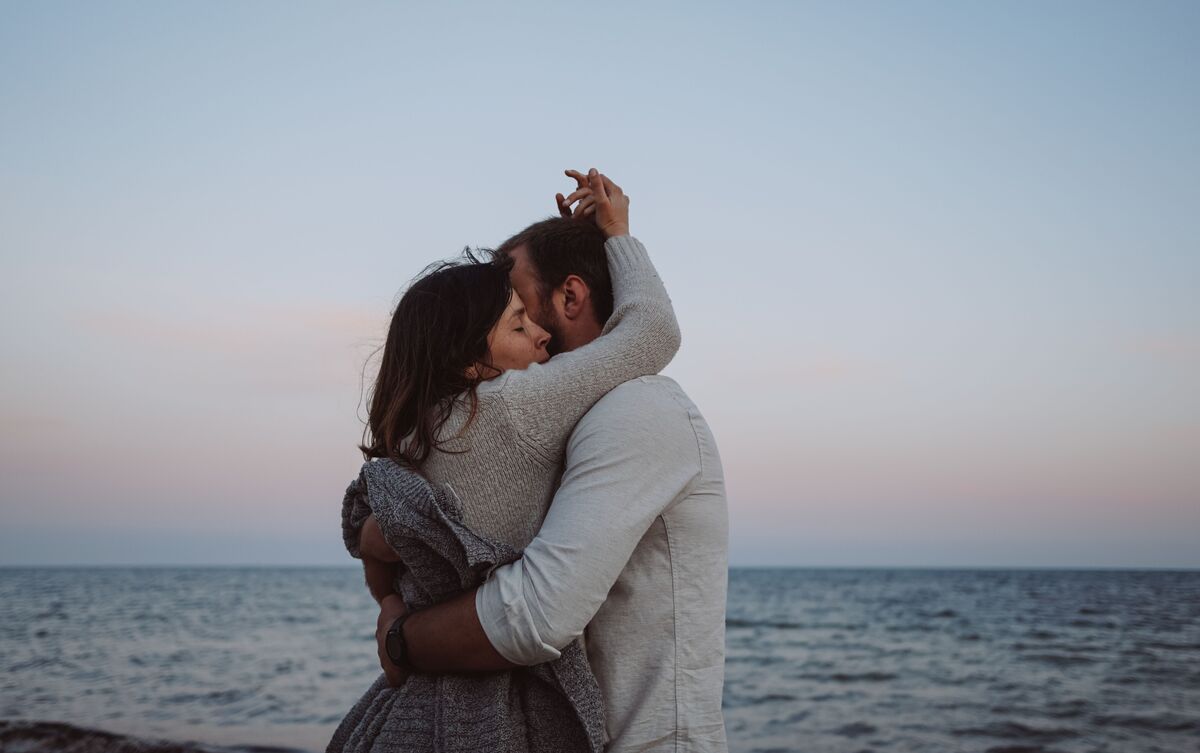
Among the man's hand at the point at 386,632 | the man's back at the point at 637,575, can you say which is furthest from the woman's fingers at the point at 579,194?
the man's hand at the point at 386,632

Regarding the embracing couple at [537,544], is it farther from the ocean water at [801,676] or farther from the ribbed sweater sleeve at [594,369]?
the ocean water at [801,676]

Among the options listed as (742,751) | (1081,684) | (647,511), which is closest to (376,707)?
(647,511)

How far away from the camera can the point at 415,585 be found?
1938 millimetres

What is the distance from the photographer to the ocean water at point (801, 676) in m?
11.1

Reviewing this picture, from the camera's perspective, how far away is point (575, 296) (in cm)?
236

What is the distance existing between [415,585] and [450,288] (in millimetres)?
641

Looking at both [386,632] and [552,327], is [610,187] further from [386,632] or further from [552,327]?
[386,632]

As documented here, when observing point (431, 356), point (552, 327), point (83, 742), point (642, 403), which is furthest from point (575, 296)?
point (83, 742)

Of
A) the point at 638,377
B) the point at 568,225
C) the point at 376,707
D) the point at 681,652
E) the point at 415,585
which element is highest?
the point at 568,225

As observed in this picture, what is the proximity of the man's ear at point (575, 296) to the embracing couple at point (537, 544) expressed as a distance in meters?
0.31

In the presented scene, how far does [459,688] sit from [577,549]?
1.32 feet

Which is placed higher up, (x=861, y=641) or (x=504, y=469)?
(x=504, y=469)

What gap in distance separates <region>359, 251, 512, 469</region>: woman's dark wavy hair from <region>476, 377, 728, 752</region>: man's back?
1.00 ft

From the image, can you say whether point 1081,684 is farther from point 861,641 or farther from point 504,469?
point 504,469
